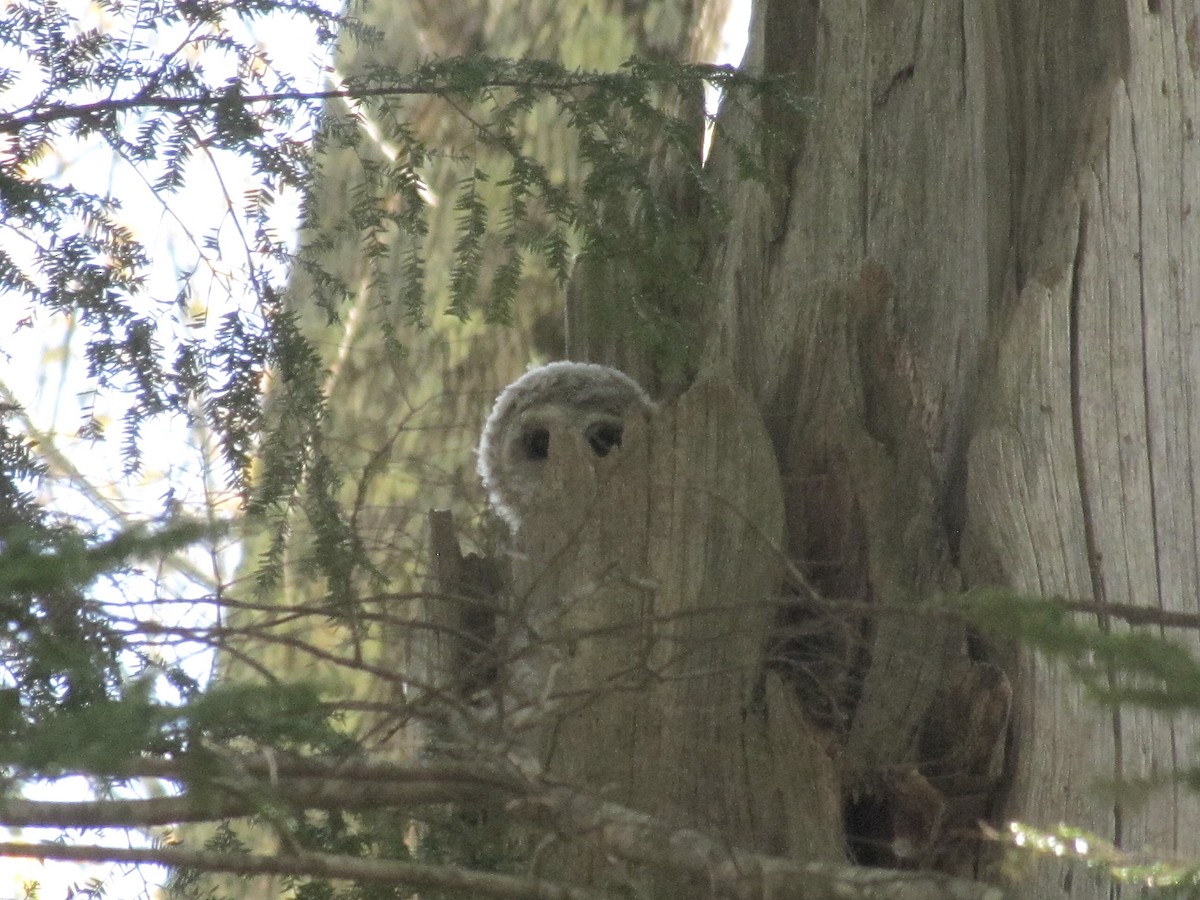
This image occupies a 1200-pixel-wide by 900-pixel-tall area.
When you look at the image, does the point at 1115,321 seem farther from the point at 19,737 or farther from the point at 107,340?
the point at 19,737

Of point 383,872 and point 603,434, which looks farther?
point 603,434

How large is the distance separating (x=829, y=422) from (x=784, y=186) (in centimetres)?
87

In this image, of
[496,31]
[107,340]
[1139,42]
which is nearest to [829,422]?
[1139,42]

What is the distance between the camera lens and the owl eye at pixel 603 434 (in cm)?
436

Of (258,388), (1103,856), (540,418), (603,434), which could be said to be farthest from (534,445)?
(1103,856)

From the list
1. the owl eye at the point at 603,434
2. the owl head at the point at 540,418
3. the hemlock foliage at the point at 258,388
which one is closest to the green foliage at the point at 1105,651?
the hemlock foliage at the point at 258,388

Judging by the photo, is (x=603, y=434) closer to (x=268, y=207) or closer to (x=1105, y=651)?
(x=268, y=207)

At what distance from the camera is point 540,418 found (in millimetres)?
4520

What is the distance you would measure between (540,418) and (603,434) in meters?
0.22

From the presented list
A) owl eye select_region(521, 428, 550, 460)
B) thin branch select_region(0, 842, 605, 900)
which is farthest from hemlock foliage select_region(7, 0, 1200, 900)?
owl eye select_region(521, 428, 550, 460)

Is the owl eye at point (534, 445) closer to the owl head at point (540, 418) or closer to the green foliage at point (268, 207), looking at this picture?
the owl head at point (540, 418)

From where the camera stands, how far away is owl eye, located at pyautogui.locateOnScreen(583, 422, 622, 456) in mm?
4359

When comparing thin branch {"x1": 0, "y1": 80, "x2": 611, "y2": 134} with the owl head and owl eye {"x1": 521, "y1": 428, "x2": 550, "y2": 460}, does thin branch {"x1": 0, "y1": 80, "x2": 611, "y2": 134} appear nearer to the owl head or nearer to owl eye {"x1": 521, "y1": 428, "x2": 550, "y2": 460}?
the owl head

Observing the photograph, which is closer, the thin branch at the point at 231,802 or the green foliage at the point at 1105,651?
the green foliage at the point at 1105,651
